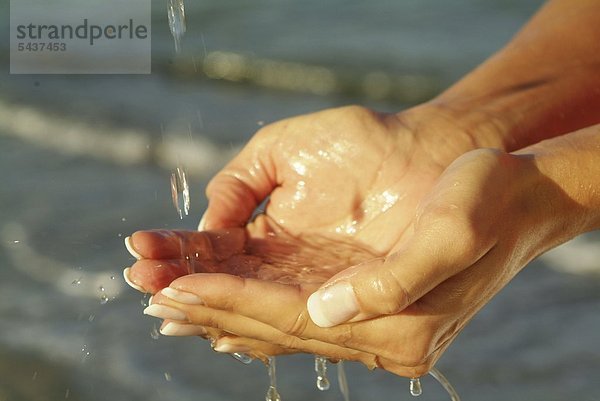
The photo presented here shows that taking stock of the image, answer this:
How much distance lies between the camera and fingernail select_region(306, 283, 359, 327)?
197 centimetres

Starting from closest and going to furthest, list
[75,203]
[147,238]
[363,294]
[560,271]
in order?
[363,294] < [147,238] < [560,271] < [75,203]

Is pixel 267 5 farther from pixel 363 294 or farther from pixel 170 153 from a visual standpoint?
pixel 363 294

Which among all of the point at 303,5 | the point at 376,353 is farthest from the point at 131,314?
the point at 303,5

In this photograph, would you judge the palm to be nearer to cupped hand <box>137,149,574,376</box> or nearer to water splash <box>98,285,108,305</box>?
cupped hand <box>137,149,574,376</box>

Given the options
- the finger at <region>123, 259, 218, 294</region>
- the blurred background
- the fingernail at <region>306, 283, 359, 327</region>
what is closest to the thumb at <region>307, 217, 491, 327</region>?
the fingernail at <region>306, 283, 359, 327</region>

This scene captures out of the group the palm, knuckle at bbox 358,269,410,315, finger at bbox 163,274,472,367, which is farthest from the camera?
the palm

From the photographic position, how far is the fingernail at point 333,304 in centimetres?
197

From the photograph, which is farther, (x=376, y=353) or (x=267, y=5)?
(x=267, y=5)

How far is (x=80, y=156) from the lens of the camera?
19.1 ft

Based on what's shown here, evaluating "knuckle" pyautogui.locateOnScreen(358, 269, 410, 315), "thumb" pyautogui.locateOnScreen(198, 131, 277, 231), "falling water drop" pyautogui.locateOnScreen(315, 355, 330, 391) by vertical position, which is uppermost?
"knuckle" pyautogui.locateOnScreen(358, 269, 410, 315)

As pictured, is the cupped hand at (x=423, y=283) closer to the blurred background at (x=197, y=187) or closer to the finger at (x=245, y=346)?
the finger at (x=245, y=346)

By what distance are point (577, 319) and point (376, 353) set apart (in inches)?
74.6

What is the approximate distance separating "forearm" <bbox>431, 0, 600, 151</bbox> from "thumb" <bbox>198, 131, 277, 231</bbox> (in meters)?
0.58

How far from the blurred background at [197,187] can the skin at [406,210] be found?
2.98ft
